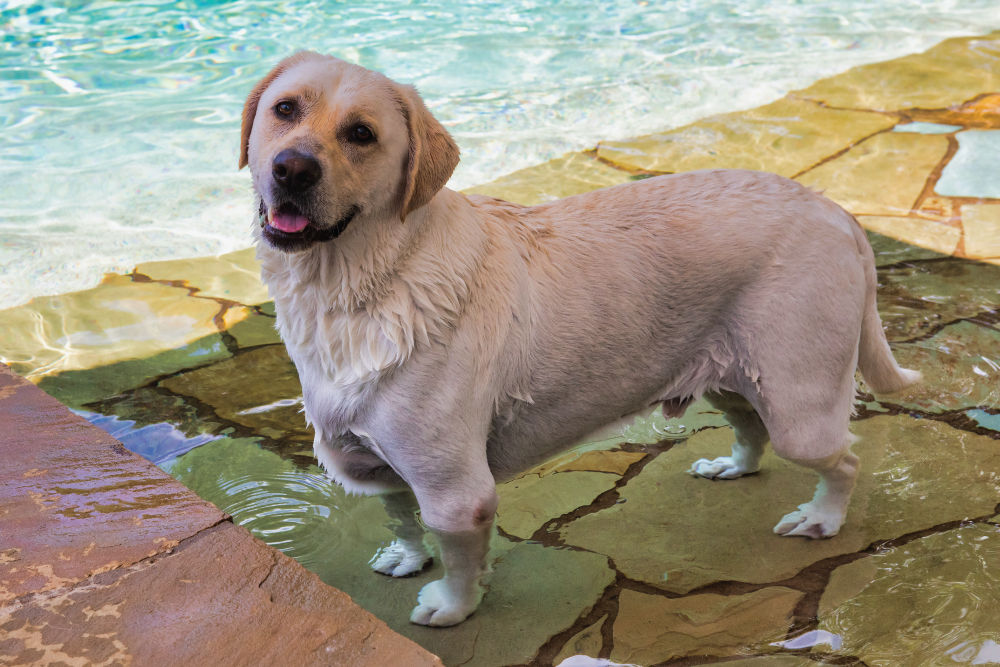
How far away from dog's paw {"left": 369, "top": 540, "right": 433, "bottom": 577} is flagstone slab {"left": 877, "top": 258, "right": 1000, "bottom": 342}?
86.6 inches

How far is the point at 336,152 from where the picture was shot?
1.95 meters

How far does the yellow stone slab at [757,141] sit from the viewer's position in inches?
211

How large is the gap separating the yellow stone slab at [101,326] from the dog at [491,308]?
1.74 m

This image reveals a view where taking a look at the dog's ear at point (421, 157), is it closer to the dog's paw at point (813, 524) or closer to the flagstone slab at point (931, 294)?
the dog's paw at point (813, 524)

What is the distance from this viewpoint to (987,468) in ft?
9.78

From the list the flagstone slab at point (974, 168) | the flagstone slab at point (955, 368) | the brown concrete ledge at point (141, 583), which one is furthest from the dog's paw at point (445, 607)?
the flagstone slab at point (974, 168)

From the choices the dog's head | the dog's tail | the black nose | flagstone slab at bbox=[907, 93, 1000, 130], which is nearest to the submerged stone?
the dog's head

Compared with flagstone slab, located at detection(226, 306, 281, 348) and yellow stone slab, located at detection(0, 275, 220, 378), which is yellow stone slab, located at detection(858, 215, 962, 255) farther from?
yellow stone slab, located at detection(0, 275, 220, 378)

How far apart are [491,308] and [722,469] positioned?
1.29 meters

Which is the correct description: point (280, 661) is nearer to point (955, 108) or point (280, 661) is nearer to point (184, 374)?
point (184, 374)

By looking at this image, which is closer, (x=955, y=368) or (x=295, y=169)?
(x=295, y=169)

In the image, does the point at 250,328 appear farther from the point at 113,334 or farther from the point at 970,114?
the point at 970,114

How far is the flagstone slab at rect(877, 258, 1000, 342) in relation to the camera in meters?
3.75

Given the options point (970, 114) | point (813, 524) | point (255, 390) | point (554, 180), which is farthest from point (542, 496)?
point (970, 114)
